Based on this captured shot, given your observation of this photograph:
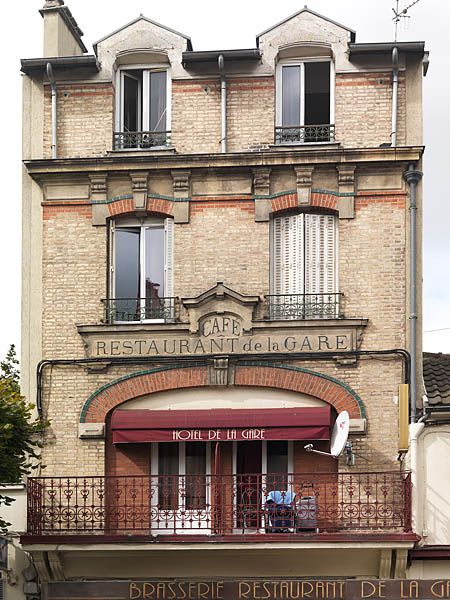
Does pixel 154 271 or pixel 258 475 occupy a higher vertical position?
pixel 154 271

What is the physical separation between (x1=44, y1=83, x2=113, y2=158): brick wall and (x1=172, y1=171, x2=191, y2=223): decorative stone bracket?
146cm

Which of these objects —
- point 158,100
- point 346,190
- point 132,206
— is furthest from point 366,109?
point 132,206

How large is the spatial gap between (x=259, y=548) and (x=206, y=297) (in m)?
4.44

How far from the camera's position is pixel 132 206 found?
22359 millimetres

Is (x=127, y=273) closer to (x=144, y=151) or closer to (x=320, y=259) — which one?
(x=144, y=151)

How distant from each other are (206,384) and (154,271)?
2319 millimetres

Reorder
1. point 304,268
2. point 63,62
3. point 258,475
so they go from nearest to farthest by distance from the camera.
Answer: point 258,475, point 304,268, point 63,62

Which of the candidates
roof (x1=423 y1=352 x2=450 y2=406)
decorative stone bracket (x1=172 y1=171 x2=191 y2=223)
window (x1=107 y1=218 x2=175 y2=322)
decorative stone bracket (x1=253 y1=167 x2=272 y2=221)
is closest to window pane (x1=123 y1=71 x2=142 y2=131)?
decorative stone bracket (x1=172 y1=171 x2=191 y2=223)

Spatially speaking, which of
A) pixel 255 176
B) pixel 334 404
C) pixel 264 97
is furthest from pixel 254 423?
pixel 264 97

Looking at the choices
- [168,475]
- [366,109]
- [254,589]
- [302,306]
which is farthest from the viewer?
[366,109]

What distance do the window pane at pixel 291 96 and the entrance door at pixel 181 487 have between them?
19.9 ft

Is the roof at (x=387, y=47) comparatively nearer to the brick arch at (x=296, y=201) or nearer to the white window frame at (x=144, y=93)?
the brick arch at (x=296, y=201)

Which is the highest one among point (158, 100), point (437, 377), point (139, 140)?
point (158, 100)

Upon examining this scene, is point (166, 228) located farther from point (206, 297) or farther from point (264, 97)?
point (264, 97)
